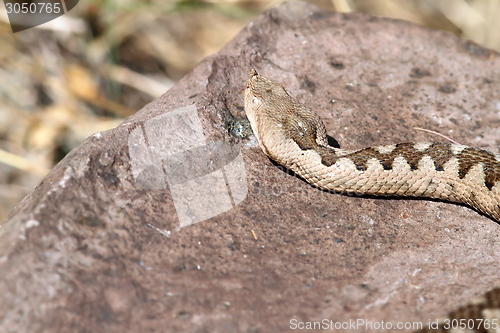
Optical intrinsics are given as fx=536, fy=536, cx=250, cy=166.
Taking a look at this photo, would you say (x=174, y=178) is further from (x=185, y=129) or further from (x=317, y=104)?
(x=317, y=104)

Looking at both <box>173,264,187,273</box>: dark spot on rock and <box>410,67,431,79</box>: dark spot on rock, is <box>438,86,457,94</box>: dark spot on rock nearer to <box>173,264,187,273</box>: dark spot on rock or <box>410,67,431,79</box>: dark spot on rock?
<box>410,67,431,79</box>: dark spot on rock

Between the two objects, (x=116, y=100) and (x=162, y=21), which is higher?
(x=162, y=21)

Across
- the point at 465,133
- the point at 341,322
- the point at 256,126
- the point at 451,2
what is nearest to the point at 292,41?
the point at 256,126

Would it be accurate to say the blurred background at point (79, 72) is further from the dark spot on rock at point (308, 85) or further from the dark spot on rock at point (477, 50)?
the dark spot on rock at point (308, 85)

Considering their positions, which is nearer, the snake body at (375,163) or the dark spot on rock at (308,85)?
the snake body at (375,163)

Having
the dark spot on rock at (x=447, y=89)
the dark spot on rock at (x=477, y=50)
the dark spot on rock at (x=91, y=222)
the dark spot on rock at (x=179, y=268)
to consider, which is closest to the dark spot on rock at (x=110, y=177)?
the dark spot on rock at (x=91, y=222)

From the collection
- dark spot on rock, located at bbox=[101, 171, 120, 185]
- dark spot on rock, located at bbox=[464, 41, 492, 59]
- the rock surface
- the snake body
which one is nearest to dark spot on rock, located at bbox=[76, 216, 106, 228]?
the rock surface
